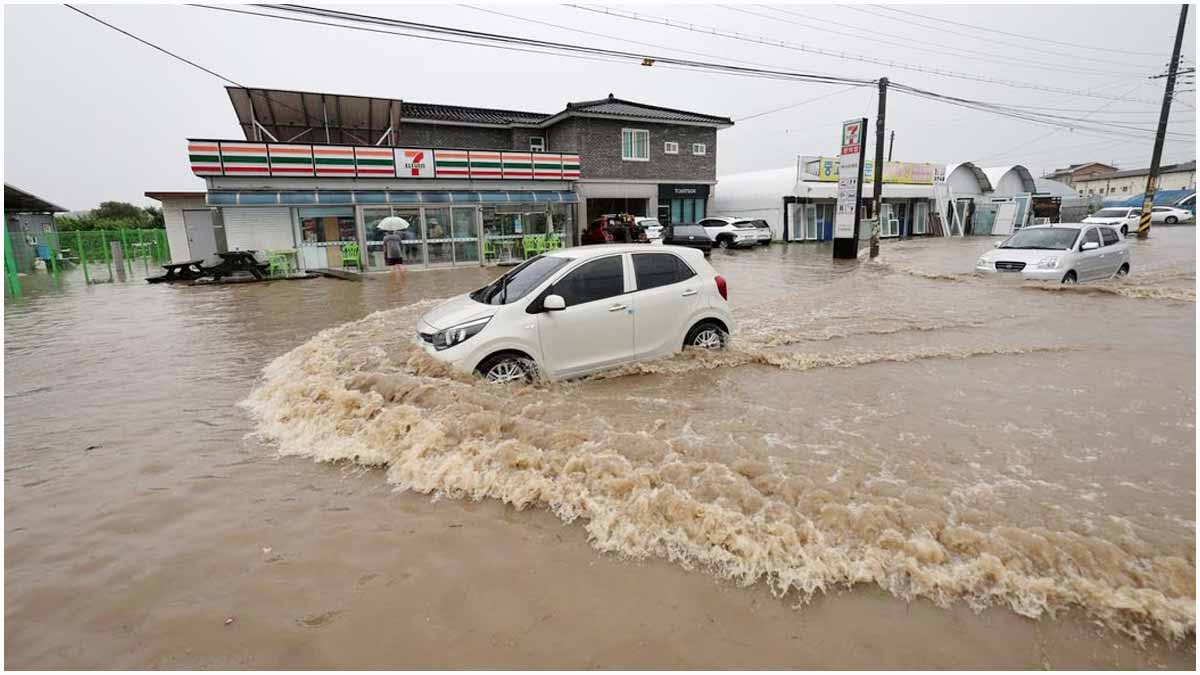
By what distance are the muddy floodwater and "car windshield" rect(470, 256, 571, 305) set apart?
0.96 m

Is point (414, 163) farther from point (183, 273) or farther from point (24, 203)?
point (24, 203)

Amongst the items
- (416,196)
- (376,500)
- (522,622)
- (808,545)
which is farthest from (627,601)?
(416,196)

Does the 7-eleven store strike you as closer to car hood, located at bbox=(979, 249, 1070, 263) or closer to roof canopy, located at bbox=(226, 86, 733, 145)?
roof canopy, located at bbox=(226, 86, 733, 145)

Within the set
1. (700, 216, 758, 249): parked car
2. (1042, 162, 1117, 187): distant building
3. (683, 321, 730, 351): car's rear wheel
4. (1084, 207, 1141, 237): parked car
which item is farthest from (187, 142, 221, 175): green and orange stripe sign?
(1042, 162, 1117, 187): distant building

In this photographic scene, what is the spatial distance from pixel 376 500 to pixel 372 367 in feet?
9.29

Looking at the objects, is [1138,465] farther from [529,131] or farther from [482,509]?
[529,131]

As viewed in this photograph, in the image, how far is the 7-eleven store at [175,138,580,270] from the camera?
17.5 m

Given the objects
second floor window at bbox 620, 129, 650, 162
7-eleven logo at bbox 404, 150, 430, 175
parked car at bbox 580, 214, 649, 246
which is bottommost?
parked car at bbox 580, 214, 649, 246

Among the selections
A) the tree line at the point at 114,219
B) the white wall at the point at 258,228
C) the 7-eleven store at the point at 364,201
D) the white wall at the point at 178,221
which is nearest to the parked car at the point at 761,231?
the 7-eleven store at the point at 364,201

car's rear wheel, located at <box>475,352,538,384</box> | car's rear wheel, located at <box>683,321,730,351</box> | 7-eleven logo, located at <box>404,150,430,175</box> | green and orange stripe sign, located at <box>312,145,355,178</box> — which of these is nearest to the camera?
car's rear wheel, located at <box>475,352,538,384</box>

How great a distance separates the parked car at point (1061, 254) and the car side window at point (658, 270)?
31.0 ft

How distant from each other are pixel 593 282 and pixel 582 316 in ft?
1.32

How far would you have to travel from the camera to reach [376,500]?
3707 mm

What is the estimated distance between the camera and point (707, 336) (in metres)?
6.76
